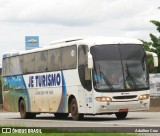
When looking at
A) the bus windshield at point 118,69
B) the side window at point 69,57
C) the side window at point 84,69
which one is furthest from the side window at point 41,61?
the bus windshield at point 118,69

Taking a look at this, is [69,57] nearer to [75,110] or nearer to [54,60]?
[54,60]

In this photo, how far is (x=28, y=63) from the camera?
33.2 m

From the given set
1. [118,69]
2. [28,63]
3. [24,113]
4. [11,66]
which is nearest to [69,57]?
[118,69]

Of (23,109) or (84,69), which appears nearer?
(84,69)

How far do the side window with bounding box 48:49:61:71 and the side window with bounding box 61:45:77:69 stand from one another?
0.49m

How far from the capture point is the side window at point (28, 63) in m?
32.7

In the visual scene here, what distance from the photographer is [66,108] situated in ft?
95.9

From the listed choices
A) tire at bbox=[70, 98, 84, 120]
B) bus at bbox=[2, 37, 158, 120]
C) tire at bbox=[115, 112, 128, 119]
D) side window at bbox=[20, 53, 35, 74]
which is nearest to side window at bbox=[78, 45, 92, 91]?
bus at bbox=[2, 37, 158, 120]

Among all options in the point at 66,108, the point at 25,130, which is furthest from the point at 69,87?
the point at 25,130

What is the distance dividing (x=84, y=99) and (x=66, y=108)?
1894 mm

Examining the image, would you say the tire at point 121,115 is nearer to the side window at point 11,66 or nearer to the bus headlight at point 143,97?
the bus headlight at point 143,97

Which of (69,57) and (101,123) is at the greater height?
(69,57)

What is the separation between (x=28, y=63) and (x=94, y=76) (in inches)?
279

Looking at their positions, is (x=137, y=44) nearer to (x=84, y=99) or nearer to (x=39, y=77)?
(x=84, y=99)
